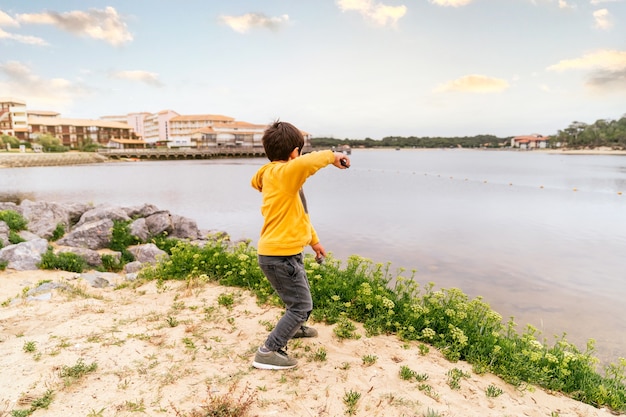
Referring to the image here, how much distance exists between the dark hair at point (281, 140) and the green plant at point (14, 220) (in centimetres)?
1152

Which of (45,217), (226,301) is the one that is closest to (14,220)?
(45,217)

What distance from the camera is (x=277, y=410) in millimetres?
3092

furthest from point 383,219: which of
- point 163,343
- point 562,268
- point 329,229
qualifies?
point 163,343

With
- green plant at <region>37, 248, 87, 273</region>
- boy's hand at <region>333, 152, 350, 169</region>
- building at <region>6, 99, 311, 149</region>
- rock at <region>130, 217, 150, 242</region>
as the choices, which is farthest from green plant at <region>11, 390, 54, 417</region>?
building at <region>6, 99, 311, 149</region>

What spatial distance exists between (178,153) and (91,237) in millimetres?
81067

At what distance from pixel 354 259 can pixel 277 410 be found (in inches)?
116

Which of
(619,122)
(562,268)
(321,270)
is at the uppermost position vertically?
(619,122)

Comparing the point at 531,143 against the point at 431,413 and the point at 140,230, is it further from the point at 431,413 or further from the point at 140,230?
the point at 431,413

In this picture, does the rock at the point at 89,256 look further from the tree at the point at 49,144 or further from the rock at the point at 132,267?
the tree at the point at 49,144

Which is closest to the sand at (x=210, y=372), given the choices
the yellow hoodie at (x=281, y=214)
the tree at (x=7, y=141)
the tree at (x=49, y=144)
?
the yellow hoodie at (x=281, y=214)

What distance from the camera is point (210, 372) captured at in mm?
3615

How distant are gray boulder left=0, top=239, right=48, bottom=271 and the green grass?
3927mm

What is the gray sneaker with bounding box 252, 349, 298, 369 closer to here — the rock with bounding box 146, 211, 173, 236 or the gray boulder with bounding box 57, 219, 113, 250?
the gray boulder with bounding box 57, 219, 113, 250

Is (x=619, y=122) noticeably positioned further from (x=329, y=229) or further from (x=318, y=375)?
(x=318, y=375)
